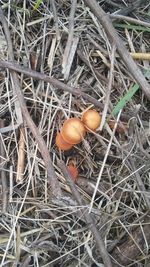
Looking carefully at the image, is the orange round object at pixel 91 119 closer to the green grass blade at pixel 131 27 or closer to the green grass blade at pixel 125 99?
the green grass blade at pixel 125 99

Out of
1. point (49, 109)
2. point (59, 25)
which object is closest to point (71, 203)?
point (49, 109)

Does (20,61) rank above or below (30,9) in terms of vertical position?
below

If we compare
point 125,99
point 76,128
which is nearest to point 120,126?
point 125,99

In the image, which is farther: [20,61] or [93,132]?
[20,61]

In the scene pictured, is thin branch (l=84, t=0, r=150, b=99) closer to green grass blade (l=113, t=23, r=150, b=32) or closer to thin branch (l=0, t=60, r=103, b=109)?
green grass blade (l=113, t=23, r=150, b=32)

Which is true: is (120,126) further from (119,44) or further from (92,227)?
(92,227)

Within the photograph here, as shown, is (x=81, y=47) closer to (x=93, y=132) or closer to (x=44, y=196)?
(x=93, y=132)

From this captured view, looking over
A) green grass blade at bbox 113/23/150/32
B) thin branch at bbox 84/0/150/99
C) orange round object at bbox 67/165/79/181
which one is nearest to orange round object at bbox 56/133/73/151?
orange round object at bbox 67/165/79/181

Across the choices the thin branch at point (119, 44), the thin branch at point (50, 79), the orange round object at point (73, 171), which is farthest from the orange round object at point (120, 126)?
the orange round object at point (73, 171)
